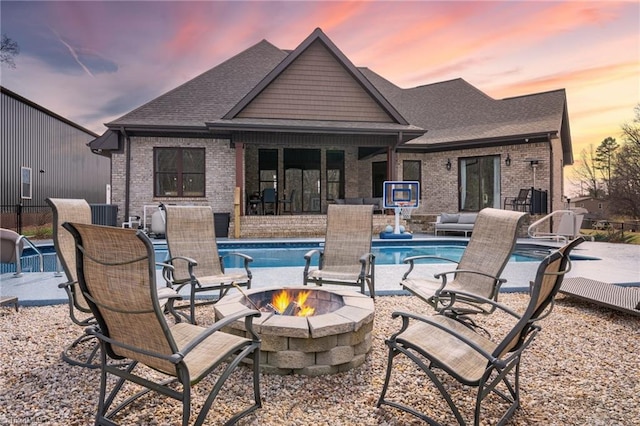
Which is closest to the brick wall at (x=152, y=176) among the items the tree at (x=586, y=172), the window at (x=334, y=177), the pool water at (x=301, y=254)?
the pool water at (x=301, y=254)

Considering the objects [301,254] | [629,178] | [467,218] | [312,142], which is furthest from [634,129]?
[301,254]

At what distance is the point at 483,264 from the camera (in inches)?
148

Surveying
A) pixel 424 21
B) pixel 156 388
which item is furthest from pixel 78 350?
pixel 424 21

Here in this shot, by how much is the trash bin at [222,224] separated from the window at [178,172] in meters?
1.76

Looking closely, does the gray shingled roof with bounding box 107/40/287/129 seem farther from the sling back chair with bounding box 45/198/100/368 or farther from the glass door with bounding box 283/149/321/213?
the sling back chair with bounding box 45/198/100/368

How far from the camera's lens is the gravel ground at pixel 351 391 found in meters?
2.24

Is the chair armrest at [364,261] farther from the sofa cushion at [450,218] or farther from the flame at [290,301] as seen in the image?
the sofa cushion at [450,218]

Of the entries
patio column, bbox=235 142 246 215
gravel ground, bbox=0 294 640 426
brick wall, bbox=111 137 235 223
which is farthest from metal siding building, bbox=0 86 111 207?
gravel ground, bbox=0 294 640 426

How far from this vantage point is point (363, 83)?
13.6 meters

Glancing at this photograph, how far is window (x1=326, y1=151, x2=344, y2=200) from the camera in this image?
17.0 meters

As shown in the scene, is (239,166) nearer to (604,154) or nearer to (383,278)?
(383,278)

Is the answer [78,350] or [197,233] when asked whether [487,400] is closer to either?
[78,350]

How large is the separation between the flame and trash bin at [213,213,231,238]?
30.6 feet

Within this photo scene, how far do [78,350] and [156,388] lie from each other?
6.00 ft
